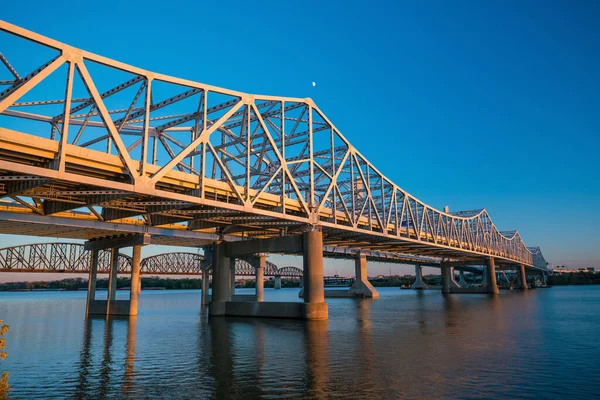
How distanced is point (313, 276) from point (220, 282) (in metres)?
14.1

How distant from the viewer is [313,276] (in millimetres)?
46812

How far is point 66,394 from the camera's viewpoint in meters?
17.0

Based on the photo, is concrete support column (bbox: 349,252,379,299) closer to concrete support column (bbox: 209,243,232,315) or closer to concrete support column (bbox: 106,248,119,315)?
concrete support column (bbox: 209,243,232,315)

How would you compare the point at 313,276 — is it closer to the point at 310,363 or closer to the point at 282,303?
the point at 282,303

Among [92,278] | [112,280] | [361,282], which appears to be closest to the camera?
[112,280]

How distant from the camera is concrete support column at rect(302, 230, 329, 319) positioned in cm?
4700

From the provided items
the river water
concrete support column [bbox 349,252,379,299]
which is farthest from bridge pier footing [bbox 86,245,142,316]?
concrete support column [bbox 349,252,379,299]

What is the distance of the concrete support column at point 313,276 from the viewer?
4700cm

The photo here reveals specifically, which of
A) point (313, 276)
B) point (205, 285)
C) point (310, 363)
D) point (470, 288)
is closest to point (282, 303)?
point (313, 276)

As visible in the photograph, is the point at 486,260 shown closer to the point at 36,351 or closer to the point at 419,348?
the point at 419,348

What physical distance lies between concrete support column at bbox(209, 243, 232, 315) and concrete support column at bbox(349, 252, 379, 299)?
197 feet

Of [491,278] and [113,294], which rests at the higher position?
[491,278]

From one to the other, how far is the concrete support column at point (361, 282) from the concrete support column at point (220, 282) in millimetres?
60000

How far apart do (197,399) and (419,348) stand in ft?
53.2
